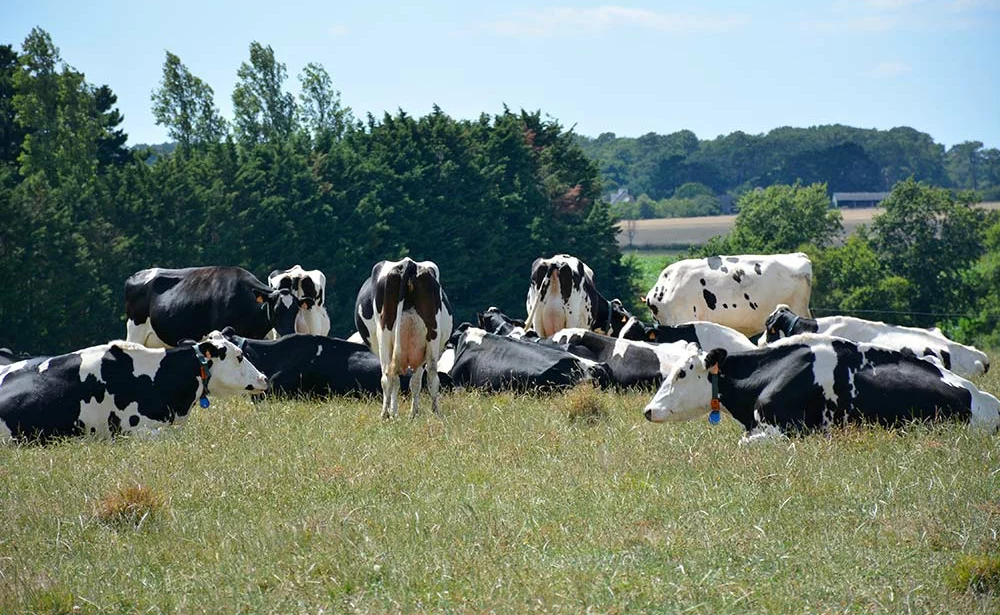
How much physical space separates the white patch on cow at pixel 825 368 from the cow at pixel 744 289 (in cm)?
1296

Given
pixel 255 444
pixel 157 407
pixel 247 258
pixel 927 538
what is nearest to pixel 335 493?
pixel 255 444

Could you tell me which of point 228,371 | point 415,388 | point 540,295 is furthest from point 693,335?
point 228,371

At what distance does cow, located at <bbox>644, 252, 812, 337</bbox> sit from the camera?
24859 mm

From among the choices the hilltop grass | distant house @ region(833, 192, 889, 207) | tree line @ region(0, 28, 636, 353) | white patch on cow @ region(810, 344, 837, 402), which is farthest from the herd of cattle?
distant house @ region(833, 192, 889, 207)

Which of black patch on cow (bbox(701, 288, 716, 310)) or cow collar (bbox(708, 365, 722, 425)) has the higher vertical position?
cow collar (bbox(708, 365, 722, 425))

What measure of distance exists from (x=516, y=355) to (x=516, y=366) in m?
0.30

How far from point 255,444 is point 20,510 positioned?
2.97 metres

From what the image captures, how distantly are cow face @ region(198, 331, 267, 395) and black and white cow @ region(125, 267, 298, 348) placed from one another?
Answer: 17.5 feet

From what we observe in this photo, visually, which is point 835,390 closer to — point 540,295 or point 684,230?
point 540,295

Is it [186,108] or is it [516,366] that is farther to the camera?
[186,108]

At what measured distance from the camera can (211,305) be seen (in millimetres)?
19375

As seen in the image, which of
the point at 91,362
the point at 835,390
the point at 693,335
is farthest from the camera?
the point at 693,335

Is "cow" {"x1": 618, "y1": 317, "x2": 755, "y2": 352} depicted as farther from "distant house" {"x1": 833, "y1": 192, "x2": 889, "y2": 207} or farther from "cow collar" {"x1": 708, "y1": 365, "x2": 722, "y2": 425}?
"distant house" {"x1": 833, "y1": 192, "x2": 889, "y2": 207}

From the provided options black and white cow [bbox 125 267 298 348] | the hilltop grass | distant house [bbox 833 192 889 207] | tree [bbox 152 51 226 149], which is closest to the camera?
the hilltop grass
